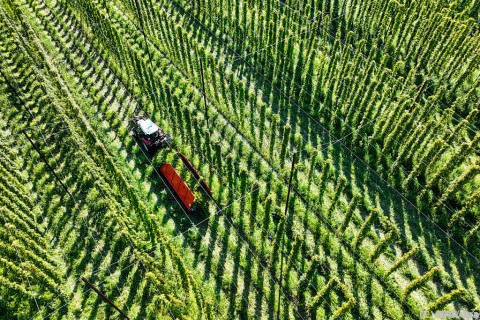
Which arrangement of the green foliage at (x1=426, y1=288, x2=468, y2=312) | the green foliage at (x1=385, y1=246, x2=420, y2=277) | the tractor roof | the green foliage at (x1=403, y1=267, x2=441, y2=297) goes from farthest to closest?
the tractor roof
the green foliage at (x1=385, y1=246, x2=420, y2=277)
the green foliage at (x1=403, y1=267, x2=441, y2=297)
the green foliage at (x1=426, y1=288, x2=468, y2=312)

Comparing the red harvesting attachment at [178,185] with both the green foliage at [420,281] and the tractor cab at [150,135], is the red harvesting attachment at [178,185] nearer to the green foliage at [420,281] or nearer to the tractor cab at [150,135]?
the tractor cab at [150,135]

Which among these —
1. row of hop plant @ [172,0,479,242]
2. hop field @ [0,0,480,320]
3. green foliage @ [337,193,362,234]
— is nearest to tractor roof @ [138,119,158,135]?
hop field @ [0,0,480,320]

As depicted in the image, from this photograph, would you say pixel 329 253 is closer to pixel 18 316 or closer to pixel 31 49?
pixel 18 316

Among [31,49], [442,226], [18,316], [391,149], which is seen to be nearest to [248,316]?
[18,316]

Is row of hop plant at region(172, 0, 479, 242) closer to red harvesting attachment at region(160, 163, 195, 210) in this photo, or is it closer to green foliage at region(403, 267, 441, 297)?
green foliage at region(403, 267, 441, 297)

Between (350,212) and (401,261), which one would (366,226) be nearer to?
(350,212)

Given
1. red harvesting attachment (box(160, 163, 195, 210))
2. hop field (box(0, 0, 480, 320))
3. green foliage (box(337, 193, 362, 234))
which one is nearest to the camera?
hop field (box(0, 0, 480, 320))
